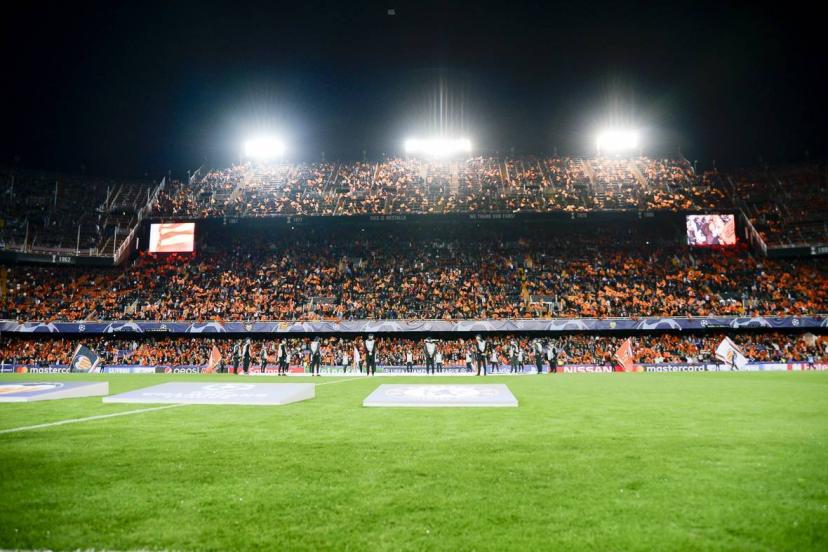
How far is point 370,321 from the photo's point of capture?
33031 mm

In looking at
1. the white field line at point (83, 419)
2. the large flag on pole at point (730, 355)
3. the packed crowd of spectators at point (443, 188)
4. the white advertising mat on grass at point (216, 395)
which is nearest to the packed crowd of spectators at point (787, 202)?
the packed crowd of spectators at point (443, 188)

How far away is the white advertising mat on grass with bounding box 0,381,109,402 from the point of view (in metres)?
11.4

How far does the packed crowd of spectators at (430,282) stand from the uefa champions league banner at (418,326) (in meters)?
0.74

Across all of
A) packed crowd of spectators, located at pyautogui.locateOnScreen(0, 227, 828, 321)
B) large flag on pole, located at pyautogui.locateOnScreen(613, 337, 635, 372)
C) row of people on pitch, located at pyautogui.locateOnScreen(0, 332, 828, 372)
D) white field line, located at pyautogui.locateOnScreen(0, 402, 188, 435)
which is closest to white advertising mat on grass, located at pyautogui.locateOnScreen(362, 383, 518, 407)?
white field line, located at pyautogui.locateOnScreen(0, 402, 188, 435)

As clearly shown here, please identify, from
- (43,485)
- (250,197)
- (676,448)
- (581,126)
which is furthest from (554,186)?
(43,485)

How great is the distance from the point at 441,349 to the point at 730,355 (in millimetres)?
16610

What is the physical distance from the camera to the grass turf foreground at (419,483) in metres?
3.38

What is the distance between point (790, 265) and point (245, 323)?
39.0 meters

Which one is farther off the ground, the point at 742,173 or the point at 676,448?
the point at 742,173

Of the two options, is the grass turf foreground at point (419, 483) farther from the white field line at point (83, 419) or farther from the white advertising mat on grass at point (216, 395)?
the white advertising mat on grass at point (216, 395)

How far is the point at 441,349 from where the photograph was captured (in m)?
32.4

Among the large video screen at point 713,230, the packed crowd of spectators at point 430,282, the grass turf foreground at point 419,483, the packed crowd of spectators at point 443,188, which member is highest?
the packed crowd of spectators at point 443,188

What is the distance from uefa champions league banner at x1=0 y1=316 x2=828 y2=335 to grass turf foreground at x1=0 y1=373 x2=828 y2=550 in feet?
78.4

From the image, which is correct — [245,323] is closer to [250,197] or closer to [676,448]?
[250,197]
